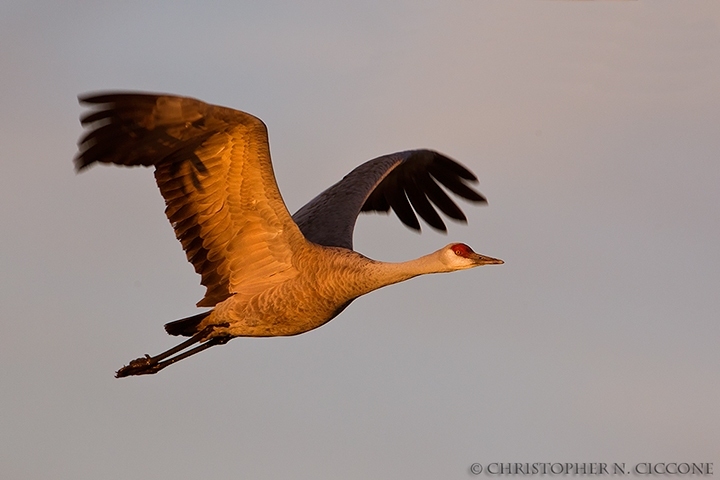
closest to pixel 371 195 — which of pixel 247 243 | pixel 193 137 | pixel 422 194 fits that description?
pixel 422 194

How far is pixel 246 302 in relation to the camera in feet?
44.8

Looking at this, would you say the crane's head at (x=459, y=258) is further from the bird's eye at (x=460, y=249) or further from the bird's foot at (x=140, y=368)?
the bird's foot at (x=140, y=368)

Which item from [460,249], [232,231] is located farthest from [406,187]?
[460,249]

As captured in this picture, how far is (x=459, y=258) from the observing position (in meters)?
12.9

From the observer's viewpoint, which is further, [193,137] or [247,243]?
[247,243]

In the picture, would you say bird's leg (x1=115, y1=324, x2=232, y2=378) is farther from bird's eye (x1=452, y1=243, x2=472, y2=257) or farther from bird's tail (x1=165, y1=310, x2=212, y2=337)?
bird's eye (x1=452, y1=243, x2=472, y2=257)

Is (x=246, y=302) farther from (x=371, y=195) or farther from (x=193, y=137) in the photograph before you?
(x=371, y=195)

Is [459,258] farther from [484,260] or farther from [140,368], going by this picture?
[140,368]

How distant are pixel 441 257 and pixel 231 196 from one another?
2151 millimetres

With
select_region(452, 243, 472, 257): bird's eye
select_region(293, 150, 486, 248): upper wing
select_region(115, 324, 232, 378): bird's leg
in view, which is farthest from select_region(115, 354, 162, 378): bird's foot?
select_region(452, 243, 472, 257): bird's eye

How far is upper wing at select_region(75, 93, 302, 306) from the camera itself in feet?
40.7

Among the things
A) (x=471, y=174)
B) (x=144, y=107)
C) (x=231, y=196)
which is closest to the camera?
(x=144, y=107)

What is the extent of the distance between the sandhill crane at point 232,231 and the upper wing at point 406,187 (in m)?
0.74

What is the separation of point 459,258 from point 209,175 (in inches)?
101
